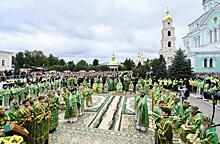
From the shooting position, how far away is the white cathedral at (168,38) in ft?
193

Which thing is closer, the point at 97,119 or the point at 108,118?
the point at 97,119

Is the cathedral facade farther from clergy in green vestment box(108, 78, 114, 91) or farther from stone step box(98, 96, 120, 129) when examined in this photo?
stone step box(98, 96, 120, 129)

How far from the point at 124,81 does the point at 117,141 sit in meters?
16.2

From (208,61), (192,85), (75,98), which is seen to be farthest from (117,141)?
(208,61)

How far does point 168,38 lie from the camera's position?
59.4 meters

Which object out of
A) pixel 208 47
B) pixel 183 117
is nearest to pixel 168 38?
pixel 208 47

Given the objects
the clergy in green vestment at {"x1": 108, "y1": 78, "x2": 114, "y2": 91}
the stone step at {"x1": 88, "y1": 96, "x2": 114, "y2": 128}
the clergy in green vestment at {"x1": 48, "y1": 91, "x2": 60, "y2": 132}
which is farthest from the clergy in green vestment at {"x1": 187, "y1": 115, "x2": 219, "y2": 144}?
the clergy in green vestment at {"x1": 108, "y1": 78, "x2": 114, "y2": 91}

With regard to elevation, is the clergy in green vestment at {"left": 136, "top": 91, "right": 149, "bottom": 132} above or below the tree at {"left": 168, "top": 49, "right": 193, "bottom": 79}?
below

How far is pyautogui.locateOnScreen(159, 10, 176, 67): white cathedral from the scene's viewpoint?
5891 centimetres

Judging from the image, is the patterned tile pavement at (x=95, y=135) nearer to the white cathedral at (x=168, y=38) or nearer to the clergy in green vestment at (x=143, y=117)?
the clergy in green vestment at (x=143, y=117)

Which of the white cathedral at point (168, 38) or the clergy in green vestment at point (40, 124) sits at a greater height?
the white cathedral at point (168, 38)

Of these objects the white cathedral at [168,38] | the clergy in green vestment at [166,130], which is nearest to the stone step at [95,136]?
the clergy in green vestment at [166,130]

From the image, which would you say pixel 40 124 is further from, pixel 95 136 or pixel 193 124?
pixel 193 124

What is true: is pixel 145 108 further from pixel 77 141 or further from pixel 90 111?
pixel 90 111
